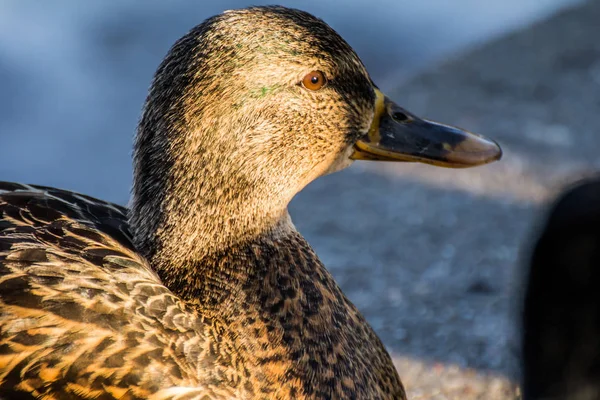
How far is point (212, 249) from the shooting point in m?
2.63

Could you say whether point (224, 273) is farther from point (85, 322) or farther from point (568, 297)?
point (568, 297)

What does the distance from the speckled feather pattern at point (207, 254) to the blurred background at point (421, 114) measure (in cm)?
96

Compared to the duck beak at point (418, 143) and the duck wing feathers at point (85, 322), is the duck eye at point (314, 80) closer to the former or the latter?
the duck beak at point (418, 143)

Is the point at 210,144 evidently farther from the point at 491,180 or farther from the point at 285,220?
the point at 491,180

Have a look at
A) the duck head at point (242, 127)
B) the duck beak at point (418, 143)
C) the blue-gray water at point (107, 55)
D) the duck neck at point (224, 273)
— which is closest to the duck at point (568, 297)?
the duck beak at point (418, 143)

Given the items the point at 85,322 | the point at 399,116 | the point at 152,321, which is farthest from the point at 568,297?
the point at 85,322

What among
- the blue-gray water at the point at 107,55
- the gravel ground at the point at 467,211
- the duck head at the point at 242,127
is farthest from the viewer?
the blue-gray water at the point at 107,55

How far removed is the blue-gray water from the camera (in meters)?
6.18

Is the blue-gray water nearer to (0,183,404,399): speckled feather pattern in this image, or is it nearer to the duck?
(0,183,404,399): speckled feather pattern

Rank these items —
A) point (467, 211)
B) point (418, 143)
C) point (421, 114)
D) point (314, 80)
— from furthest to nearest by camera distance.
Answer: point (421, 114) → point (467, 211) → point (418, 143) → point (314, 80)

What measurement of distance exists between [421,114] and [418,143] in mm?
2452

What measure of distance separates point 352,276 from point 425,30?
424 centimetres

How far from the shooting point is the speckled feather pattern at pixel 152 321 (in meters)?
2.30

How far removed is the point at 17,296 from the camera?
233 centimetres
